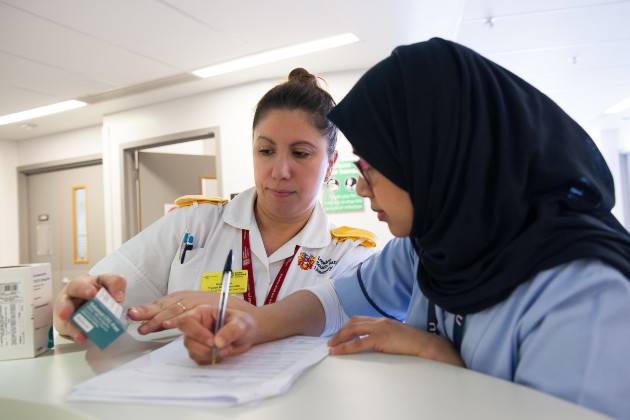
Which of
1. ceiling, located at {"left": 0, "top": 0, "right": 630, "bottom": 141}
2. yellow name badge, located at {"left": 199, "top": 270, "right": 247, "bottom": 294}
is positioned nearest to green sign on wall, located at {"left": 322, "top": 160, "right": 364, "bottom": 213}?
ceiling, located at {"left": 0, "top": 0, "right": 630, "bottom": 141}

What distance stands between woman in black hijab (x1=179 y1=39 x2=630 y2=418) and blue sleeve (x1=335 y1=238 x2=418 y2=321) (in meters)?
0.24

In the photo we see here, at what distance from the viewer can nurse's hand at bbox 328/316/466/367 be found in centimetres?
91

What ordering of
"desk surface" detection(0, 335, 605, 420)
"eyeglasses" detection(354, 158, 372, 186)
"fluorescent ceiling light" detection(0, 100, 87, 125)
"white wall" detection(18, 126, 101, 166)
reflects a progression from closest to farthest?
"desk surface" detection(0, 335, 605, 420) → "eyeglasses" detection(354, 158, 372, 186) → "fluorescent ceiling light" detection(0, 100, 87, 125) → "white wall" detection(18, 126, 101, 166)

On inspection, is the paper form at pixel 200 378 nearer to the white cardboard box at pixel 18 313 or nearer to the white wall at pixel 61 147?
the white cardboard box at pixel 18 313

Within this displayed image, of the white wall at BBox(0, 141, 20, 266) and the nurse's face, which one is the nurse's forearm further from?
the white wall at BBox(0, 141, 20, 266)

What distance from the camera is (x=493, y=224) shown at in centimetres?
82

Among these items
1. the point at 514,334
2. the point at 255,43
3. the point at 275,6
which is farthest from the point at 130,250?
the point at 255,43

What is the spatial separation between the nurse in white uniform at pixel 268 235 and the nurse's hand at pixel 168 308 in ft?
1.70

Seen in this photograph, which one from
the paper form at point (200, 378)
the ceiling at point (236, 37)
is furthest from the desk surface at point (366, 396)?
the ceiling at point (236, 37)

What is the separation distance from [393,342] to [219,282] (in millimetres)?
928

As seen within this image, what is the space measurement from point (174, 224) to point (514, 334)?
137cm

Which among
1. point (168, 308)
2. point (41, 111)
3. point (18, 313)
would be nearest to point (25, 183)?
point (41, 111)

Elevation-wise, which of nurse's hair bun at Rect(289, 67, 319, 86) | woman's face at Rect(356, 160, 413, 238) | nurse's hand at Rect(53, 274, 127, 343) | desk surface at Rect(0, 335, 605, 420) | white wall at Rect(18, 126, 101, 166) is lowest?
desk surface at Rect(0, 335, 605, 420)

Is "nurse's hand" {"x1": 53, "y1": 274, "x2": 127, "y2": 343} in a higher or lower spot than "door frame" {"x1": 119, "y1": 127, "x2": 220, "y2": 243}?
lower
